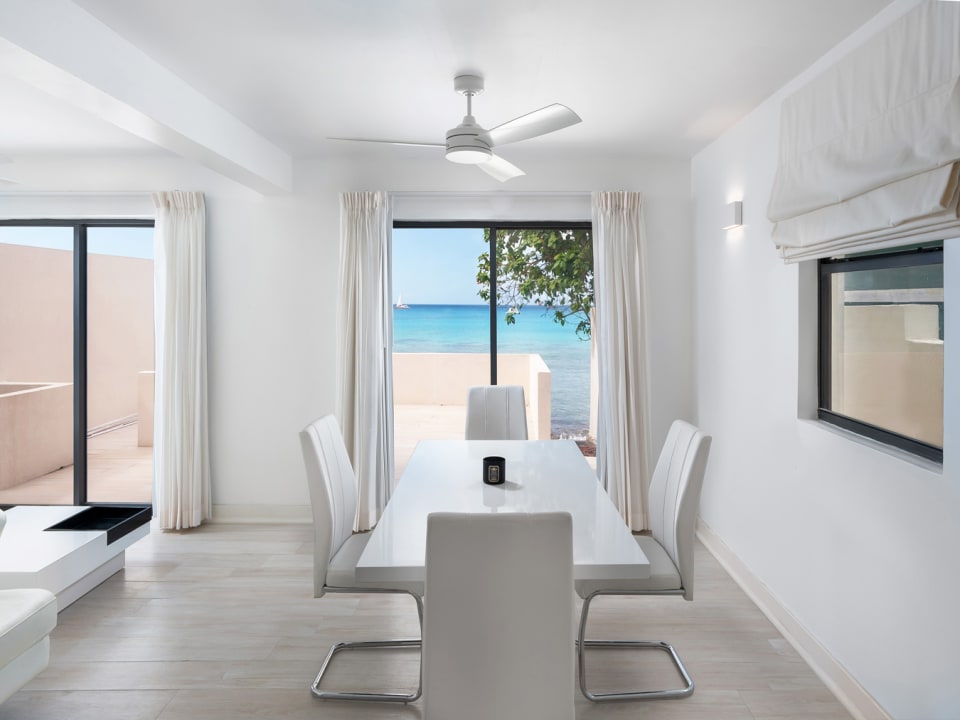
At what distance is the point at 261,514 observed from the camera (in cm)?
451

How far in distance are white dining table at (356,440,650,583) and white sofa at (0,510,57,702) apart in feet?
4.33

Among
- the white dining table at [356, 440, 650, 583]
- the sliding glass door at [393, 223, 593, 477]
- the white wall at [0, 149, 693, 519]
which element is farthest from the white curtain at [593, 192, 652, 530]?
the white dining table at [356, 440, 650, 583]

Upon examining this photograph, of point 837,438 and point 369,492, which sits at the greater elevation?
point 837,438

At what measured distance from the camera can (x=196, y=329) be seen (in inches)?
172

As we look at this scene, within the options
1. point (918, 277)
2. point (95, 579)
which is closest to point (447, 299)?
point (95, 579)

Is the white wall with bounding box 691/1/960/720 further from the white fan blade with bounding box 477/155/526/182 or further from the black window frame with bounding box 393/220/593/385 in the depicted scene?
the white fan blade with bounding box 477/155/526/182

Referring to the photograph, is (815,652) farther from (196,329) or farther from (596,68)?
(196,329)

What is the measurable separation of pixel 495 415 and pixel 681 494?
1.73 metres

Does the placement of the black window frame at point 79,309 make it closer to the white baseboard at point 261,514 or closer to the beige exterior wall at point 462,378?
the white baseboard at point 261,514

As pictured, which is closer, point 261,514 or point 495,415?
point 495,415

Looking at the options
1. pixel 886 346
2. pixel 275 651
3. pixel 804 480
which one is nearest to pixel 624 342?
pixel 804 480

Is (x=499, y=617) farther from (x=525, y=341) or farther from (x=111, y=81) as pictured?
(x=525, y=341)

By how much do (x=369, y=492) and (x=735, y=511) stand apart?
92.5 inches

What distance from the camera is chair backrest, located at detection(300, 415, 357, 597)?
7.93 feet
